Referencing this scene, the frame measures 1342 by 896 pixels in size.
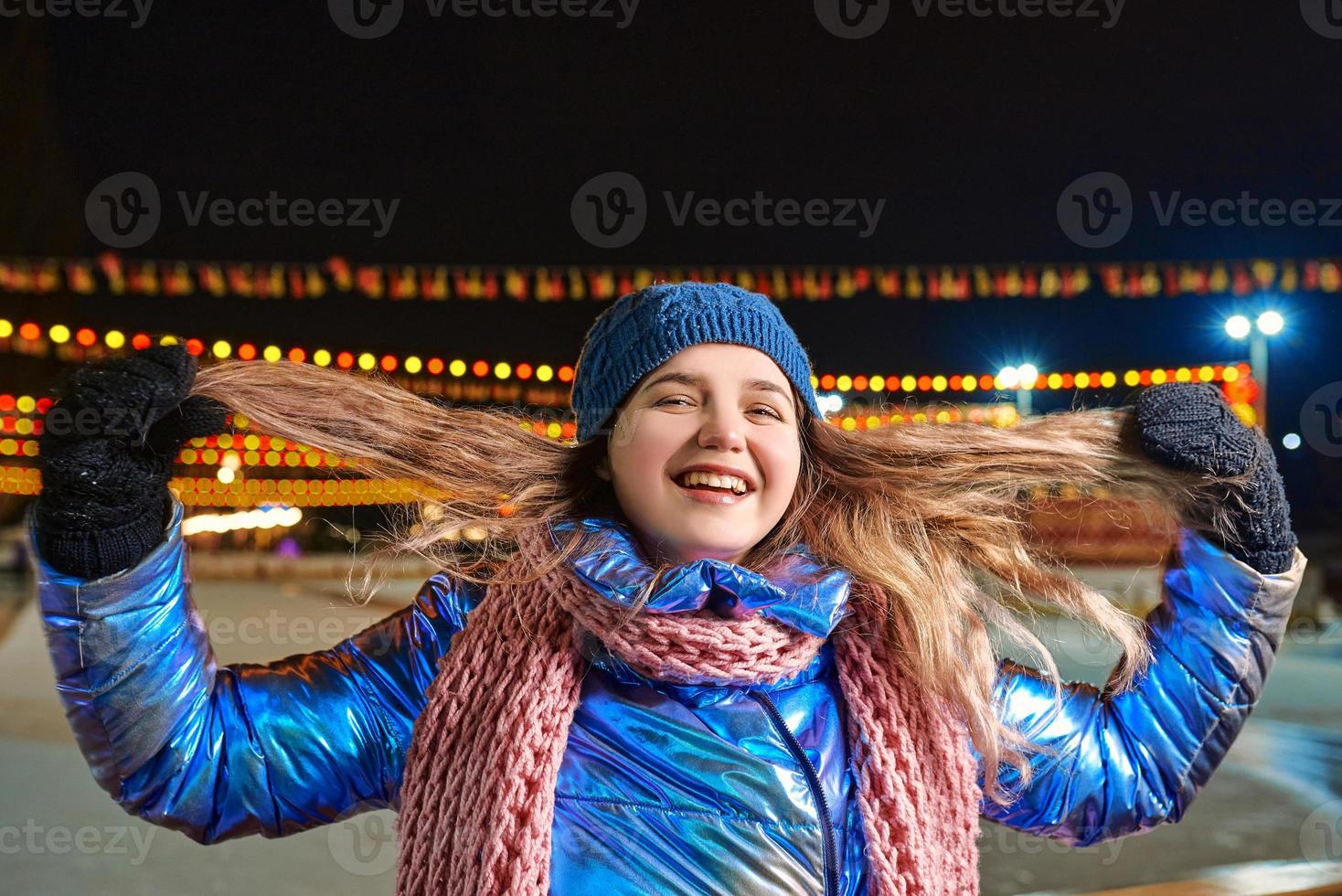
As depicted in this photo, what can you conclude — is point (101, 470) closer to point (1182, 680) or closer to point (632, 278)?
point (1182, 680)

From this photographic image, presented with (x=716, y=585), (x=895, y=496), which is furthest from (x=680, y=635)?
(x=895, y=496)

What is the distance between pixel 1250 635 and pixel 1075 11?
5.61m

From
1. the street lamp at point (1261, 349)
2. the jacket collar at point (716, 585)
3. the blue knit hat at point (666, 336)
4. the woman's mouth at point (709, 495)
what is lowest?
the jacket collar at point (716, 585)

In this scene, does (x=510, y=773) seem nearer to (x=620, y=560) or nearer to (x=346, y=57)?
(x=620, y=560)

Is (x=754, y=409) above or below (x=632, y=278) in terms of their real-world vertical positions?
below

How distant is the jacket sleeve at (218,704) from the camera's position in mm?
981

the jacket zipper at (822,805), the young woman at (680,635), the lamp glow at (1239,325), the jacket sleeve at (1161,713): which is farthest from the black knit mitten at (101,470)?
the lamp glow at (1239,325)

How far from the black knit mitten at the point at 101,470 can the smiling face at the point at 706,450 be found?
523mm

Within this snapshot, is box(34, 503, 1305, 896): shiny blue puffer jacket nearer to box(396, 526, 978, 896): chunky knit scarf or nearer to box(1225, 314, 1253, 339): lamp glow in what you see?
box(396, 526, 978, 896): chunky knit scarf

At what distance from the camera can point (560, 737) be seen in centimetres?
107

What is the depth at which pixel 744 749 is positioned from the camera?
3.52 ft

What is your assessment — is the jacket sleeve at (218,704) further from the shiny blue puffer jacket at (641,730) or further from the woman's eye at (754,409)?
the woman's eye at (754,409)

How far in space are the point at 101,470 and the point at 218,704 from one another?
298 millimetres

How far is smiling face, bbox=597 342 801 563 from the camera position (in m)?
1.18
